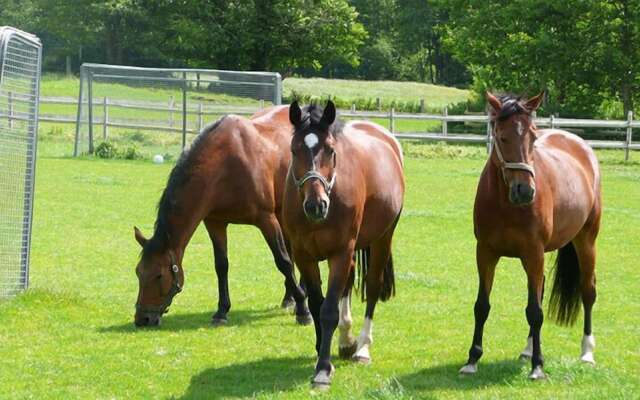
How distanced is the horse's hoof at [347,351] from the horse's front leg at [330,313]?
70 centimetres

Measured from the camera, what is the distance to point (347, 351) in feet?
24.5

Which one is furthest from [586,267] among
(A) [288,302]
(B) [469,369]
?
(A) [288,302]

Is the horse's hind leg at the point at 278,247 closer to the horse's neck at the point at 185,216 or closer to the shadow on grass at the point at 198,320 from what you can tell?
the shadow on grass at the point at 198,320

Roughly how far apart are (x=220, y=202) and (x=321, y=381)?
2.84m


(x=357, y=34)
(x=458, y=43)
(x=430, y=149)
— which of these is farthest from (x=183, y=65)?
(x=430, y=149)

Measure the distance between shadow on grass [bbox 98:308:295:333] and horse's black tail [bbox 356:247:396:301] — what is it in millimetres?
1056

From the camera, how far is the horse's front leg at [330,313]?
6543mm

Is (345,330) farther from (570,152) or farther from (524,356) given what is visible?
(570,152)

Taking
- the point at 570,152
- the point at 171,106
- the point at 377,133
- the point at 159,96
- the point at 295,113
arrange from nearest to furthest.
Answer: the point at 295,113 → the point at 570,152 → the point at 377,133 → the point at 171,106 → the point at 159,96

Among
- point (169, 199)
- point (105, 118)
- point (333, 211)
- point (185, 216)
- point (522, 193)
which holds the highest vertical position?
point (105, 118)

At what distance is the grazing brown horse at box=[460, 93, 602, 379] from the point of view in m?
6.65

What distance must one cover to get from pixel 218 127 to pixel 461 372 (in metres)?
3.41

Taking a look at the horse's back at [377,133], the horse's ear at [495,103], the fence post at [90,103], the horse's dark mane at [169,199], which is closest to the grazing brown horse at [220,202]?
the horse's dark mane at [169,199]

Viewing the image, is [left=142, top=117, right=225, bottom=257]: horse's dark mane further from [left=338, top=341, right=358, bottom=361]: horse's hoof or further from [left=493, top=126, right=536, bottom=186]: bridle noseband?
[left=493, top=126, right=536, bottom=186]: bridle noseband
